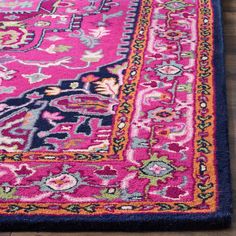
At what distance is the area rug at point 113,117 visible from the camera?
1721mm

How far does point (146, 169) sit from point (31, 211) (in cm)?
37

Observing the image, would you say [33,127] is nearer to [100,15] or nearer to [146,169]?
[146,169]

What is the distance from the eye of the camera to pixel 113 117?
2.19 m

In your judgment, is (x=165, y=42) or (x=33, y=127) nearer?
(x=33, y=127)

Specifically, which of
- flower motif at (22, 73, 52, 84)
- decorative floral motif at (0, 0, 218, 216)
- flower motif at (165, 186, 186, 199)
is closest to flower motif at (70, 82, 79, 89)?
decorative floral motif at (0, 0, 218, 216)

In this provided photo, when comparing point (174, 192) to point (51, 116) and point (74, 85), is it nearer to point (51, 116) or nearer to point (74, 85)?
point (51, 116)

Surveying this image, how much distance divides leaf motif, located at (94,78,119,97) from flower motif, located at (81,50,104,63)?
199 millimetres

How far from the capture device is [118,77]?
2477 millimetres

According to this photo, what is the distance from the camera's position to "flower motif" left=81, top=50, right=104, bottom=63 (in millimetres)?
2631

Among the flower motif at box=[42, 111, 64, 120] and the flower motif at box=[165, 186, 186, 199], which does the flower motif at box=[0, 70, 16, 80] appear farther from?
the flower motif at box=[165, 186, 186, 199]

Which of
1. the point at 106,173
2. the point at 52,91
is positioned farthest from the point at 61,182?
the point at 52,91

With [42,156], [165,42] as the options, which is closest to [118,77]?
[165,42]

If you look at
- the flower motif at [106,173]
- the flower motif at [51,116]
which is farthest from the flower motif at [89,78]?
the flower motif at [106,173]

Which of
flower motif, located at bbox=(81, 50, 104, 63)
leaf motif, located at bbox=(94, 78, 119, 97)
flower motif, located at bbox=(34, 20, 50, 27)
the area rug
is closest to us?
the area rug
